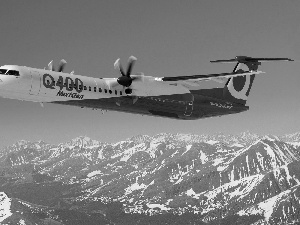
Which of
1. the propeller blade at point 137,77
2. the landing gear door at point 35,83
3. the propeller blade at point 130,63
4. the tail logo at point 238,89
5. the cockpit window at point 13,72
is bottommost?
the landing gear door at point 35,83

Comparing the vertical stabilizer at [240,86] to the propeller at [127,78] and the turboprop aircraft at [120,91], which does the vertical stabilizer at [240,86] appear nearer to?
the turboprop aircraft at [120,91]

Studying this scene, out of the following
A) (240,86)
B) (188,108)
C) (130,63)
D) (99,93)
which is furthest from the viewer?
(240,86)

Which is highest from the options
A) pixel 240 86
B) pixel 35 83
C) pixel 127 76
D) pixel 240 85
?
pixel 240 85

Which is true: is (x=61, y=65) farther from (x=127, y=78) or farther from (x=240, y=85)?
(x=240, y=85)

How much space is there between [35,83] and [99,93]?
9.22 meters

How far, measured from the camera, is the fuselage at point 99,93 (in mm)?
47969

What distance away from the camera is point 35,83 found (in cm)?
4859

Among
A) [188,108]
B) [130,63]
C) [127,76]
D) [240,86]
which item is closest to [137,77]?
[127,76]

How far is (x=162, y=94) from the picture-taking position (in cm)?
6094

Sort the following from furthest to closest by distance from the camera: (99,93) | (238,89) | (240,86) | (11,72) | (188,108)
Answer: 1. (240,86)
2. (238,89)
3. (188,108)
4. (99,93)
5. (11,72)

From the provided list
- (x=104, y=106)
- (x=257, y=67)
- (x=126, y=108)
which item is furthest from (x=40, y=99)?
(x=257, y=67)

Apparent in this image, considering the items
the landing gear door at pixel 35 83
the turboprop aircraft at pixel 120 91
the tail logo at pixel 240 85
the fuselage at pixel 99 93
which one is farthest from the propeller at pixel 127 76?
the tail logo at pixel 240 85

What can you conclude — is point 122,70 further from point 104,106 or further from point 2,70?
point 2,70

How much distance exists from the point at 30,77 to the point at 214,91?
125ft
